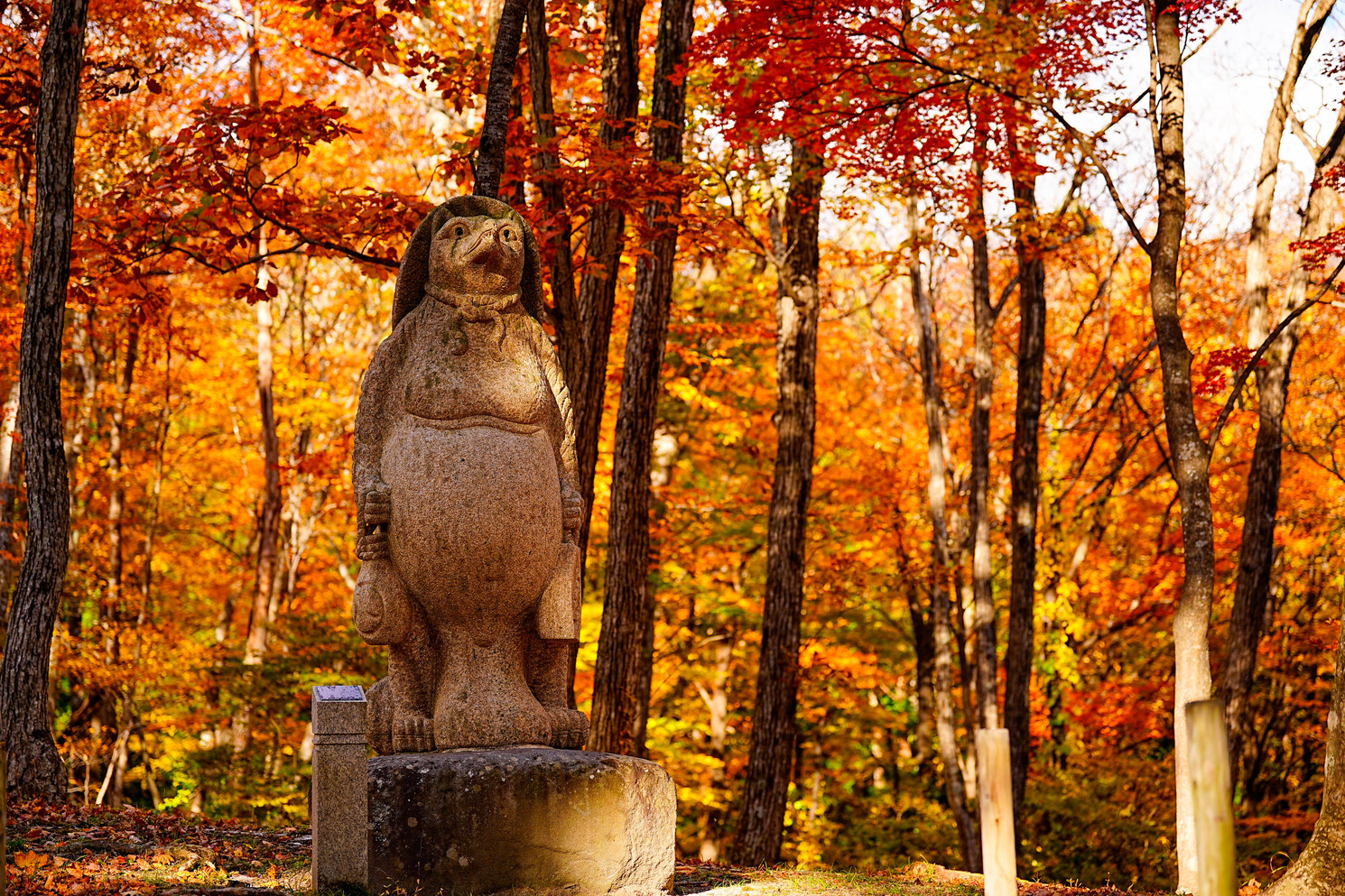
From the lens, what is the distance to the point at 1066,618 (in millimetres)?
17281

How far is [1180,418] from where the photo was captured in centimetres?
902

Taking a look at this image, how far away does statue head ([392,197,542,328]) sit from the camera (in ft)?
20.2

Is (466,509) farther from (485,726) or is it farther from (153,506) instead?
(153,506)

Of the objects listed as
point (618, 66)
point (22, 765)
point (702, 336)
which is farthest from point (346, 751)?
point (702, 336)

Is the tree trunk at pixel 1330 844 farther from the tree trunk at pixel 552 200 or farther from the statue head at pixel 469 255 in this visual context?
the tree trunk at pixel 552 200

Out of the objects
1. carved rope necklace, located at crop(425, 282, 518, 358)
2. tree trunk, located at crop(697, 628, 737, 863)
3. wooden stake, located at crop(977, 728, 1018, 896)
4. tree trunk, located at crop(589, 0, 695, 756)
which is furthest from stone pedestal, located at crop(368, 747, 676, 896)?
tree trunk, located at crop(697, 628, 737, 863)

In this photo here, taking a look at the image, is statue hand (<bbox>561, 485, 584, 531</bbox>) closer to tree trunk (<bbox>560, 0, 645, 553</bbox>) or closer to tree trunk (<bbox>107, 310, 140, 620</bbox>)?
tree trunk (<bbox>560, 0, 645, 553</bbox>)

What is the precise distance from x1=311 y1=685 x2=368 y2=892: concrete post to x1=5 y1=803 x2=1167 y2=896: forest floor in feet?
1.46

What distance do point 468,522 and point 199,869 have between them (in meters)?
2.41

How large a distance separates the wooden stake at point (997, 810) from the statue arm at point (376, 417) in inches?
120

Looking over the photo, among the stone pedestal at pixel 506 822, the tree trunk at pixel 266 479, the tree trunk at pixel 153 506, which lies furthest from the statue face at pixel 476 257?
the tree trunk at pixel 266 479

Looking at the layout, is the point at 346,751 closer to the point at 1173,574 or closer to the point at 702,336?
the point at 702,336

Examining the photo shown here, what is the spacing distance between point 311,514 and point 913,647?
34.0 ft

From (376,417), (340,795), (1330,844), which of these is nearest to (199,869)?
(340,795)
